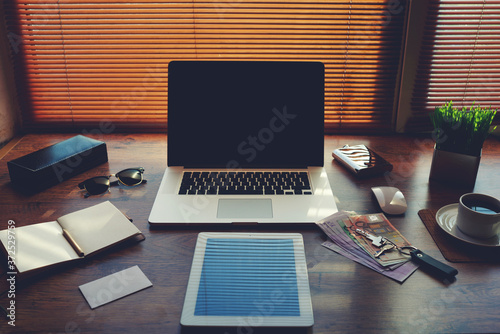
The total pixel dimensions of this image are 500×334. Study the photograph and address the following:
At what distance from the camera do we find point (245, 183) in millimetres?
1174

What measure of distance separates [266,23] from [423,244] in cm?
102

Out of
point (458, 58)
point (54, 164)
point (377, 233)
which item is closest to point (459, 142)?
point (377, 233)

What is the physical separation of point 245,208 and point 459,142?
26.1 inches

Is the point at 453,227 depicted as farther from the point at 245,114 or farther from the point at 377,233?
the point at 245,114

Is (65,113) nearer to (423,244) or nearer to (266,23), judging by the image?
(266,23)

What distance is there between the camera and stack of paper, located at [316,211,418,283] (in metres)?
0.89

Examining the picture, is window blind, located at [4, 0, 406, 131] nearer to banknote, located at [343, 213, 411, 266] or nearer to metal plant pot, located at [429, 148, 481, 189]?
metal plant pot, located at [429, 148, 481, 189]

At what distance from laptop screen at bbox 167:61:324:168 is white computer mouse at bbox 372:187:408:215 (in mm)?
227

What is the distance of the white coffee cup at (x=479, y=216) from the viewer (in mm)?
921

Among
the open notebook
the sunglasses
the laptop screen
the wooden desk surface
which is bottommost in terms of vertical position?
the wooden desk surface

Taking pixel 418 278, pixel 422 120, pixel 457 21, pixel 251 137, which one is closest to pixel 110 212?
pixel 251 137

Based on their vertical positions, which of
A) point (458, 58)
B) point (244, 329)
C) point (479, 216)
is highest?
point (458, 58)

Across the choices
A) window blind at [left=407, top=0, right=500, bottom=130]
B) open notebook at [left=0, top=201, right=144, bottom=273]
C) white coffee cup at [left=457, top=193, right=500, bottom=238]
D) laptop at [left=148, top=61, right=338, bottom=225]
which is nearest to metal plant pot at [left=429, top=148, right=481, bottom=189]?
white coffee cup at [left=457, top=193, right=500, bottom=238]

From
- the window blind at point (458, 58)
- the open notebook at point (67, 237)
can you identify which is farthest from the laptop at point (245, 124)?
the window blind at point (458, 58)
